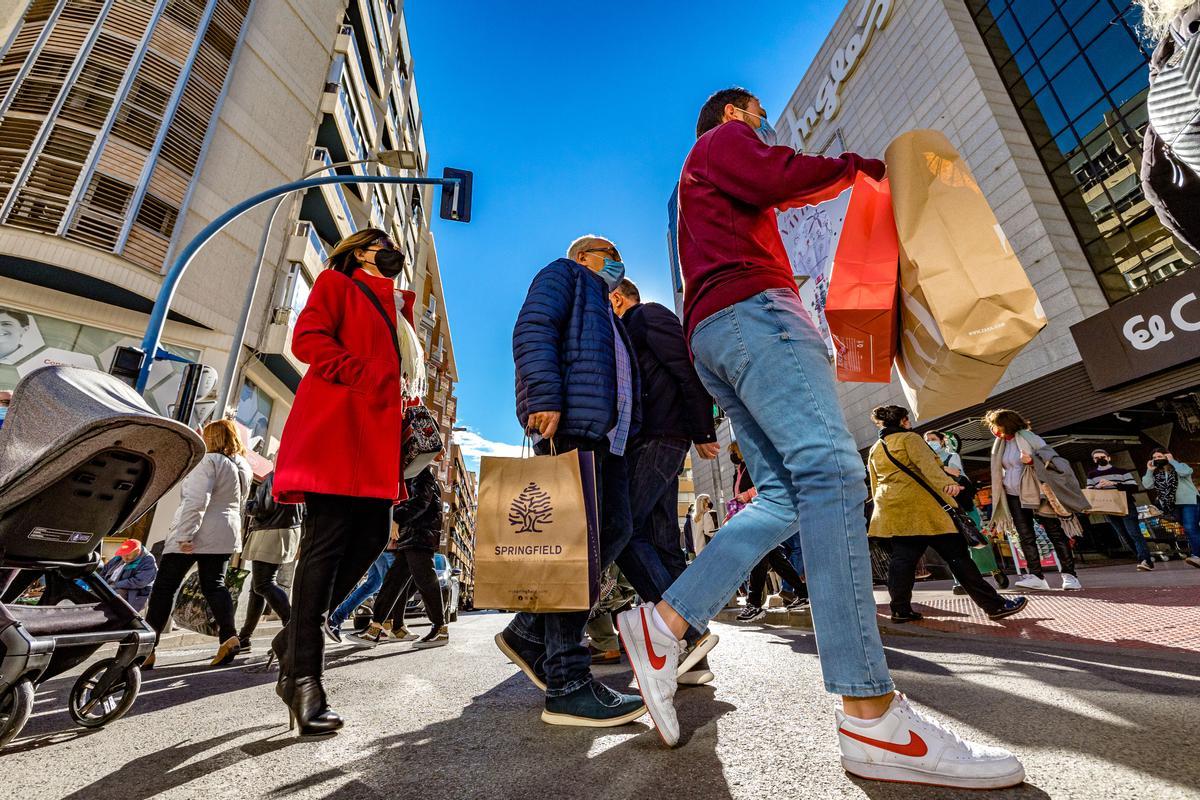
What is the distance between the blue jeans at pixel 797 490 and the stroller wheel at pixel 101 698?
83.1 inches

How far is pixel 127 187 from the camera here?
12258 millimetres

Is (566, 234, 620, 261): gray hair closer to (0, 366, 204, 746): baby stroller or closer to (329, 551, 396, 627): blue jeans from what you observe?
(0, 366, 204, 746): baby stroller

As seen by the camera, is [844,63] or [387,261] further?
[844,63]

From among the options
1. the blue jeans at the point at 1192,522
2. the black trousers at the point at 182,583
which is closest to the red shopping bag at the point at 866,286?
the black trousers at the point at 182,583

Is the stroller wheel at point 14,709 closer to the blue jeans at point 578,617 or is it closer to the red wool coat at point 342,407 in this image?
the red wool coat at point 342,407

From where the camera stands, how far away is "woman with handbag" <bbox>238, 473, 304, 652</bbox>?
4.23 metres

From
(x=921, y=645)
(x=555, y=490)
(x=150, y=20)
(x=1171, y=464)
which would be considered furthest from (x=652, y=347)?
(x=150, y=20)

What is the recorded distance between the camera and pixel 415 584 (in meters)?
5.15

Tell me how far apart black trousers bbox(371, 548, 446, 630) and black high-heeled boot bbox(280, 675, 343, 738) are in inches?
108

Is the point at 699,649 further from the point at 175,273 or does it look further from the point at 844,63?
the point at 844,63

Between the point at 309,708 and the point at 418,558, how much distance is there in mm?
2856

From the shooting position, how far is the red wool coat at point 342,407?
216 cm

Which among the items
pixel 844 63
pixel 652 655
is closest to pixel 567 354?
pixel 652 655

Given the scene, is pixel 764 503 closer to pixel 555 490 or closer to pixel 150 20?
pixel 555 490
